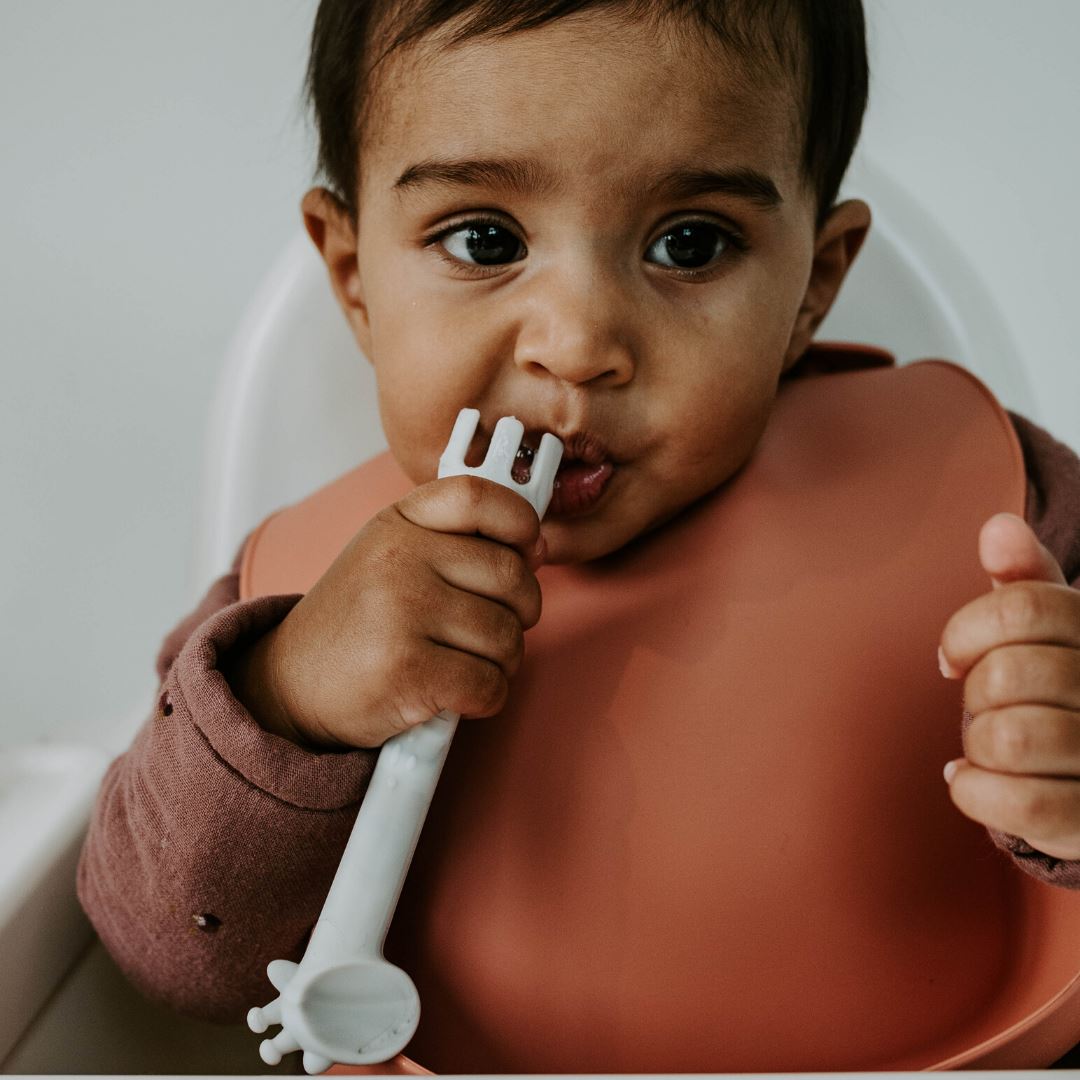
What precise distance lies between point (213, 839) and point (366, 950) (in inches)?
3.4

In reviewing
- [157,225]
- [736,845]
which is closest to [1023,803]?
[736,845]

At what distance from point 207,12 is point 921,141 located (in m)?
0.55

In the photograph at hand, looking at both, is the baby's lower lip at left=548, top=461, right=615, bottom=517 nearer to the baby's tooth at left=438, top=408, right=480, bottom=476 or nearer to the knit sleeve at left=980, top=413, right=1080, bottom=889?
the baby's tooth at left=438, top=408, right=480, bottom=476

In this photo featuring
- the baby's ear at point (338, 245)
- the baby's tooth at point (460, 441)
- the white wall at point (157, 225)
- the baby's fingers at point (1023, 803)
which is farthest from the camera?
the white wall at point (157, 225)

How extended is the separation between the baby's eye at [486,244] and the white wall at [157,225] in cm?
47

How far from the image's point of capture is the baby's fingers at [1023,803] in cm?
39

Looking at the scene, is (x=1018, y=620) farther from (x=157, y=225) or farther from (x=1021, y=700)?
(x=157, y=225)

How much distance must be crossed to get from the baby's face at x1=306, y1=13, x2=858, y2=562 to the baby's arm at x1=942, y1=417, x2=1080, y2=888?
153mm

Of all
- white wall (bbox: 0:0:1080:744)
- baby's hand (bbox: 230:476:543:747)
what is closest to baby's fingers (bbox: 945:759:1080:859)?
baby's hand (bbox: 230:476:543:747)

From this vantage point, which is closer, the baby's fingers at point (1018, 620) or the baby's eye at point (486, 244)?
the baby's fingers at point (1018, 620)

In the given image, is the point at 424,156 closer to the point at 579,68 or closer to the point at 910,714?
the point at 579,68

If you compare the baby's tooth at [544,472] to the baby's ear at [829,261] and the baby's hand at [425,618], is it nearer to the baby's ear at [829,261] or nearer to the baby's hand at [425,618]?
the baby's hand at [425,618]

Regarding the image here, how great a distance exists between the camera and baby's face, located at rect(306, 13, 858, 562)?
→ 484 mm

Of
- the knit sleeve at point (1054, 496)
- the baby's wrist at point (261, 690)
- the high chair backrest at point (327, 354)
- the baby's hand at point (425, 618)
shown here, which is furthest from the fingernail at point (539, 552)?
the high chair backrest at point (327, 354)
